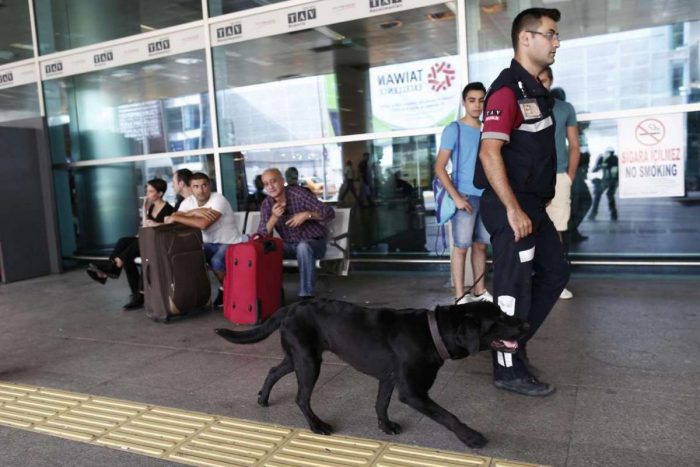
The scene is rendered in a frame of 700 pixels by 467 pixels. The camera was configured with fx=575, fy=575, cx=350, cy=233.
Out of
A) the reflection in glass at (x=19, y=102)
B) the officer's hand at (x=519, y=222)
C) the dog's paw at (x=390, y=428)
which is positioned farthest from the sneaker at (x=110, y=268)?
the reflection in glass at (x=19, y=102)

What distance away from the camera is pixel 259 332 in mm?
2918

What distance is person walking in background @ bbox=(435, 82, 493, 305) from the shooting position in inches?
184

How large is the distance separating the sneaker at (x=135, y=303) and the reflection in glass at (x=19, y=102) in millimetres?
5028

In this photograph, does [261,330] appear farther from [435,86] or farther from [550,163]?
[435,86]

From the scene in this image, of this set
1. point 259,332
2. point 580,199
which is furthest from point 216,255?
point 580,199

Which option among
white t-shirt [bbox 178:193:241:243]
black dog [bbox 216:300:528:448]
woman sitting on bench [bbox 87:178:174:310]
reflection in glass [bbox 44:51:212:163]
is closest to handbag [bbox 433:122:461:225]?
white t-shirt [bbox 178:193:241:243]

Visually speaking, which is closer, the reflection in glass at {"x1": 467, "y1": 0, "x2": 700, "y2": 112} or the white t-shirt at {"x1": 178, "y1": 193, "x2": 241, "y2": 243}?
the white t-shirt at {"x1": 178, "y1": 193, "x2": 241, "y2": 243}

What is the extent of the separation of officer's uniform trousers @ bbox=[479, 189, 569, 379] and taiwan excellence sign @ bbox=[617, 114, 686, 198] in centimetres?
357

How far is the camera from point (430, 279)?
21.1ft

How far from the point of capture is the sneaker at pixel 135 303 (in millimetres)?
5688

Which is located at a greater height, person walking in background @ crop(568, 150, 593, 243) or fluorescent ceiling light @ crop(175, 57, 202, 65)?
fluorescent ceiling light @ crop(175, 57, 202, 65)

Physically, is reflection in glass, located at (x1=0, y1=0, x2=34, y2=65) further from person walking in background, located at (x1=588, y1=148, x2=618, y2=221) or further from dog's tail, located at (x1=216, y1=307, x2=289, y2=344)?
person walking in background, located at (x1=588, y1=148, x2=618, y2=221)

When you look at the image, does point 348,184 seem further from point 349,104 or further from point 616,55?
point 616,55

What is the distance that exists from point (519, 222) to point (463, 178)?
1.99m
